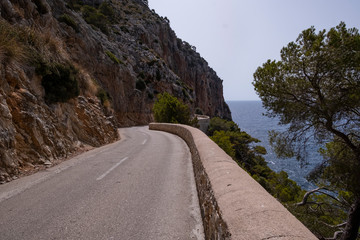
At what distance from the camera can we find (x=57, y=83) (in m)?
9.96

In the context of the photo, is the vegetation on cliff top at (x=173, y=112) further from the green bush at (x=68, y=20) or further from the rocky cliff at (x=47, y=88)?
the green bush at (x=68, y=20)

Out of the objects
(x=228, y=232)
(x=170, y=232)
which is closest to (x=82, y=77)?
(x=170, y=232)

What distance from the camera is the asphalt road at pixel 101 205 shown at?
343 centimetres

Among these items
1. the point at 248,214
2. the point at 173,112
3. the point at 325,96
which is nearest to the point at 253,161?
the point at 173,112

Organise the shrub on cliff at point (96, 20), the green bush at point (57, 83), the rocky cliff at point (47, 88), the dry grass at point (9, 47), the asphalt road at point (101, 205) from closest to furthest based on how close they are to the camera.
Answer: the asphalt road at point (101, 205), the rocky cliff at point (47, 88), the dry grass at point (9, 47), the green bush at point (57, 83), the shrub on cliff at point (96, 20)

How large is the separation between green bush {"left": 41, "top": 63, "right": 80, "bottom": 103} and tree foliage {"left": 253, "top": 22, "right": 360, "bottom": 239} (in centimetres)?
965

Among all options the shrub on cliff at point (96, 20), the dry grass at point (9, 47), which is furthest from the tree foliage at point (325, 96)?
the shrub on cliff at point (96, 20)

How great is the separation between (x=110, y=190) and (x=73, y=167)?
9.61 feet

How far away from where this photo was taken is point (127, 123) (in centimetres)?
3788

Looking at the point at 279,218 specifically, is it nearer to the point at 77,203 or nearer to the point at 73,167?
the point at 77,203

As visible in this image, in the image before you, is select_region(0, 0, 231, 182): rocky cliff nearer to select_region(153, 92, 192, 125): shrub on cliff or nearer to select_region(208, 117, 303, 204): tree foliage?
select_region(208, 117, 303, 204): tree foliage

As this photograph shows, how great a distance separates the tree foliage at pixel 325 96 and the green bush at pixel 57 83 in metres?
9.65

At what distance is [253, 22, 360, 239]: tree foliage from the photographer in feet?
27.6

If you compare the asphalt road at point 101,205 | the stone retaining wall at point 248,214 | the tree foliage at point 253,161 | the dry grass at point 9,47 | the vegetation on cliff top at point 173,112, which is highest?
the dry grass at point 9,47
